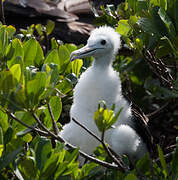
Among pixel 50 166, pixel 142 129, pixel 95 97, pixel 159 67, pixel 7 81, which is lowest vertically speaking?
pixel 142 129

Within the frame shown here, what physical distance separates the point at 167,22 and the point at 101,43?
2.53 ft

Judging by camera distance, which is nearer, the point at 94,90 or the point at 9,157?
the point at 9,157

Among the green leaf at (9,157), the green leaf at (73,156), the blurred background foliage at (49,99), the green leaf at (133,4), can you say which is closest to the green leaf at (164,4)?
the blurred background foliage at (49,99)

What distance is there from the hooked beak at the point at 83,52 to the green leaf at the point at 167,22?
629 millimetres

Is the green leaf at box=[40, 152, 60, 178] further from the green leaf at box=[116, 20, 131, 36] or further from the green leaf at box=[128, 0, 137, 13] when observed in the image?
the green leaf at box=[128, 0, 137, 13]

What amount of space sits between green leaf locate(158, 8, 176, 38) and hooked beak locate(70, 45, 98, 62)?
629mm

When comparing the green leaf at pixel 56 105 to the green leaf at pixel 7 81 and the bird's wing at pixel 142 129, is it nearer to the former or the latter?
the green leaf at pixel 7 81

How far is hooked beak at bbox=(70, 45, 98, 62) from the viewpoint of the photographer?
6.91 feet

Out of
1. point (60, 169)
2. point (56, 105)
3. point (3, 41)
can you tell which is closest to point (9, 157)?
point (60, 169)

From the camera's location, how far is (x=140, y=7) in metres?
1.89

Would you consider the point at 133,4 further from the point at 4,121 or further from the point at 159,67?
the point at 4,121

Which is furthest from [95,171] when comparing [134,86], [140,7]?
[134,86]

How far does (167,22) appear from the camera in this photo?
1587mm

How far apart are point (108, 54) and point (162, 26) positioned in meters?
0.77
